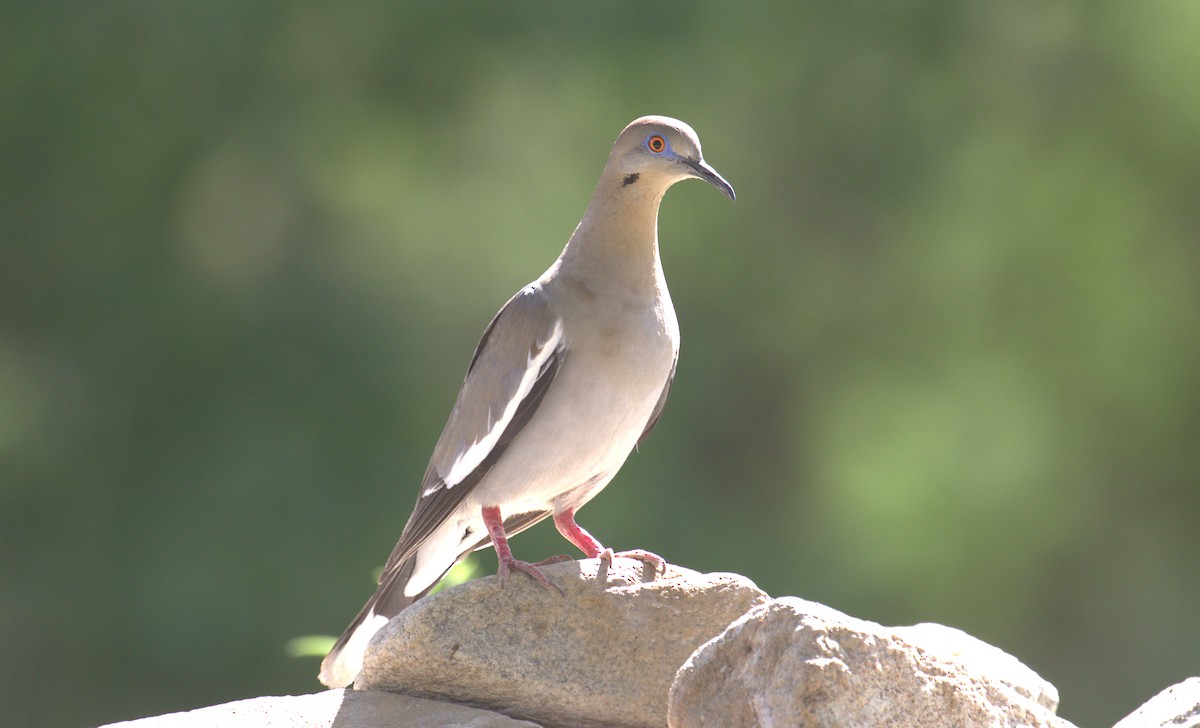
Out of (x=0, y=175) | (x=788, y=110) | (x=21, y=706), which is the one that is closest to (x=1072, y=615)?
(x=788, y=110)

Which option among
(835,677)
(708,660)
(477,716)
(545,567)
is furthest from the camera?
(545,567)

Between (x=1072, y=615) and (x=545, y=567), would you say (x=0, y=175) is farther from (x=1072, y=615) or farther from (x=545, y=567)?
(x=1072, y=615)

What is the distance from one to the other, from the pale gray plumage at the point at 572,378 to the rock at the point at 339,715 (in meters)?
0.59

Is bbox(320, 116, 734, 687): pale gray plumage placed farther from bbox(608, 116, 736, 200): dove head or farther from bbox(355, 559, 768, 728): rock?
bbox(355, 559, 768, 728): rock

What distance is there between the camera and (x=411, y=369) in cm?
977

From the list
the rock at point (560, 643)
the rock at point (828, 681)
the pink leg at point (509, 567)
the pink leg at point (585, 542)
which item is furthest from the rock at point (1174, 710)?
the pink leg at point (509, 567)

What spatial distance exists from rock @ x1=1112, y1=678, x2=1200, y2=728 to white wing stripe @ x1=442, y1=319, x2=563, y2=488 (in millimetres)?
1865

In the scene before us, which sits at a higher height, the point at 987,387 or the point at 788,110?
the point at 788,110

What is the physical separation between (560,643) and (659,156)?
58.0 inches

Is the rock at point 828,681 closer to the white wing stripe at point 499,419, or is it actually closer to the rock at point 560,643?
the rock at point 560,643

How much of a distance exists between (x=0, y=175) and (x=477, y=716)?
281 inches

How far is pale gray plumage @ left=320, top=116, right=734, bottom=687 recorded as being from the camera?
4359 millimetres

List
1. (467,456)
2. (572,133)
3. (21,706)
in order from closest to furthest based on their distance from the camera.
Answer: (467,456)
(21,706)
(572,133)

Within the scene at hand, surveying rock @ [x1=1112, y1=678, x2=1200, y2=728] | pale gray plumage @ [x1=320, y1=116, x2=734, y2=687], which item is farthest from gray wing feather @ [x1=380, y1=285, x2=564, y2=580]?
rock @ [x1=1112, y1=678, x2=1200, y2=728]
